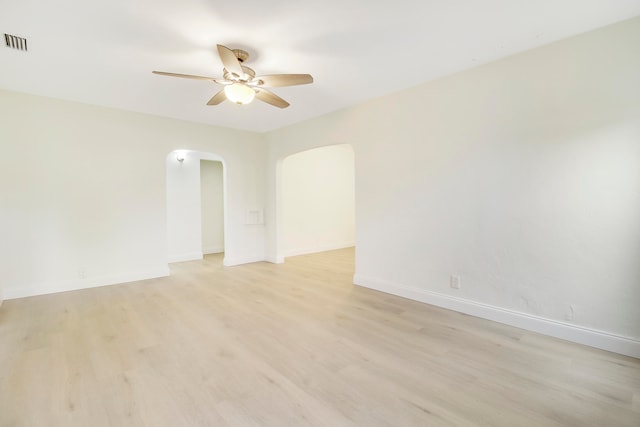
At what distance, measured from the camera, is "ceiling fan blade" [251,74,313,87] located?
8.46ft

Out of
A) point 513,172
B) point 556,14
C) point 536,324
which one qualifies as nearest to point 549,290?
point 536,324

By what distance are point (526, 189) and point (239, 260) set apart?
4793 mm

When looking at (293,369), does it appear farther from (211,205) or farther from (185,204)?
(211,205)

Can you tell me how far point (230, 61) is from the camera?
2.37 m

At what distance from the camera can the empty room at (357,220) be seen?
6.37ft

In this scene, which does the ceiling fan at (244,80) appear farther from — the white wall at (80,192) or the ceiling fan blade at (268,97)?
the white wall at (80,192)

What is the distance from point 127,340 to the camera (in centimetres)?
262

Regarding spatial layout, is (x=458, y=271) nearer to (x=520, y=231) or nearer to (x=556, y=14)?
(x=520, y=231)

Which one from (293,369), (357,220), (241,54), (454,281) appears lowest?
(293,369)

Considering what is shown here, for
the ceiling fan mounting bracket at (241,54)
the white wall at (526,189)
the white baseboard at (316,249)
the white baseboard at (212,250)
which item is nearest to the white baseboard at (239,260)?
the white baseboard at (316,249)

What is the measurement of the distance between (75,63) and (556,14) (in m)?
4.28

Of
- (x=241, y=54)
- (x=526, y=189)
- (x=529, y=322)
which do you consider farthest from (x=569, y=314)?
(x=241, y=54)

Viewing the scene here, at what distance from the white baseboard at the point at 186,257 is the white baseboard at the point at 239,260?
0.99 metres

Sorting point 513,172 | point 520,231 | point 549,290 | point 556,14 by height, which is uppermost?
point 556,14
